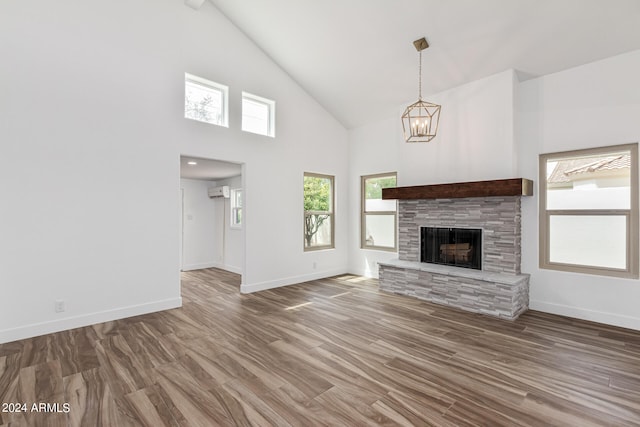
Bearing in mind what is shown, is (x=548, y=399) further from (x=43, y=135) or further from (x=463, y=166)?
(x=43, y=135)

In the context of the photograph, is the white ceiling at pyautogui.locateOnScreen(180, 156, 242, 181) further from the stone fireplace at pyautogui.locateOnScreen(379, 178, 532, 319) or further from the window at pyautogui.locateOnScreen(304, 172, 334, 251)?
the stone fireplace at pyautogui.locateOnScreen(379, 178, 532, 319)

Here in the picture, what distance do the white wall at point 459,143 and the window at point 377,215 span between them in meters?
0.21

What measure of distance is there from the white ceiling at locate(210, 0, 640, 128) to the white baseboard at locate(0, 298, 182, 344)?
14.2 ft

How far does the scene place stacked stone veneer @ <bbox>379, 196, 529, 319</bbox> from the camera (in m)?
4.00

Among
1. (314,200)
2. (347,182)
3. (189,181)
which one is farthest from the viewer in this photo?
(189,181)

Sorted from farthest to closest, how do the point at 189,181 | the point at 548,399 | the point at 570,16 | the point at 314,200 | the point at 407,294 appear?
1. the point at 189,181
2. the point at 314,200
3. the point at 407,294
4. the point at 570,16
5. the point at 548,399

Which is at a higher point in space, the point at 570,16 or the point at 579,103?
the point at 570,16

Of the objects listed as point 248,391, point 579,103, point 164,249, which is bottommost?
point 248,391

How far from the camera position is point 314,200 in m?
6.27

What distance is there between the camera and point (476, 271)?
446cm

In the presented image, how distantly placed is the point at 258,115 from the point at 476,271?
4.33 metres

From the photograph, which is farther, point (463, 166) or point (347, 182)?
point (347, 182)

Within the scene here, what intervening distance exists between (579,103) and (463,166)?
1.52 metres

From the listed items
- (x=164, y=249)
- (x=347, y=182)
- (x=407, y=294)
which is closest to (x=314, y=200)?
(x=347, y=182)
